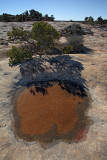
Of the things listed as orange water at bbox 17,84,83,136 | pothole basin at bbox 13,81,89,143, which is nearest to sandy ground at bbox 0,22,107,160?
pothole basin at bbox 13,81,89,143

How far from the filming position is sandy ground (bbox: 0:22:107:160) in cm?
866

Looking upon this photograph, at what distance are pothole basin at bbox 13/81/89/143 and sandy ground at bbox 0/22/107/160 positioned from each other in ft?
1.82

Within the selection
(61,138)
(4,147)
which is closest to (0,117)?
(4,147)

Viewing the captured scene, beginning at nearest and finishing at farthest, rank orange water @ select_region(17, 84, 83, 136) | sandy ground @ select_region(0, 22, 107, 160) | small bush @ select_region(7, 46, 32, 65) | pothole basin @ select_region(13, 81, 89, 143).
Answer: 1. sandy ground @ select_region(0, 22, 107, 160)
2. pothole basin @ select_region(13, 81, 89, 143)
3. orange water @ select_region(17, 84, 83, 136)
4. small bush @ select_region(7, 46, 32, 65)

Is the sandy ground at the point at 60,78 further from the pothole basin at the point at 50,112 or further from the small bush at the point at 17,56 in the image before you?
the small bush at the point at 17,56

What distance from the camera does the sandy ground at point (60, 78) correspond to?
341 inches

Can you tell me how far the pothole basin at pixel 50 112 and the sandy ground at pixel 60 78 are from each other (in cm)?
55

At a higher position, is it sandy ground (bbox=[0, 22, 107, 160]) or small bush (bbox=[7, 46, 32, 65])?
small bush (bbox=[7, 46, 32, 65])

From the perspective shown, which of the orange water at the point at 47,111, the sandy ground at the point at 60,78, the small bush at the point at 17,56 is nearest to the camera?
the sandy ground at the point at 60,78

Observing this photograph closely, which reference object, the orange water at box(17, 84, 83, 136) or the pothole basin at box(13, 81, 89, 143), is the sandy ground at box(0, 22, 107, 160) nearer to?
the pothole basin at box(13, 81, 89, 143)

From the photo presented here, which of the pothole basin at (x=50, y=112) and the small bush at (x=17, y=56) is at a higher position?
the small bush at (x=17, y=56)

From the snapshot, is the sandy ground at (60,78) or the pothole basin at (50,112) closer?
the sandy ground at (60,78)

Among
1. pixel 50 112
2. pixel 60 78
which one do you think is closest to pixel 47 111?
pixel 50 112

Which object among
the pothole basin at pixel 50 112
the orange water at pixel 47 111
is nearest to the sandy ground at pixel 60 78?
the pothole basin at pixel 50 112
